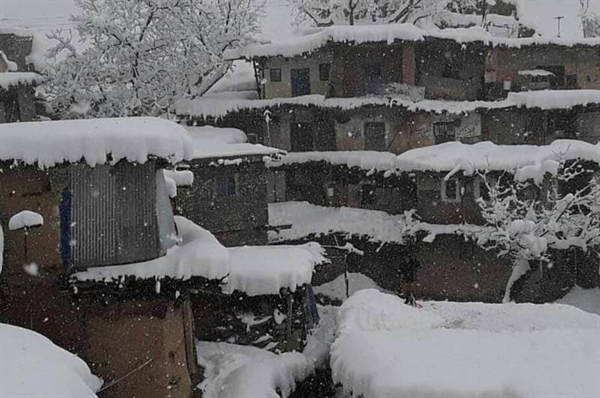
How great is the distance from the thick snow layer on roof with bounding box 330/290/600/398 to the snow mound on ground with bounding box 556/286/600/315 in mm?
10986

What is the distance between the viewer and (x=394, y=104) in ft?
101

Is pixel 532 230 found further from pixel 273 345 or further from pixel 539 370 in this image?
pixel 539 370

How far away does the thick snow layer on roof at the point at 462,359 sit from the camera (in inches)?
467

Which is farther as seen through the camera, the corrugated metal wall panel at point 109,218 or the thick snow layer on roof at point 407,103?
the thick snow layer on roof at point 407,103

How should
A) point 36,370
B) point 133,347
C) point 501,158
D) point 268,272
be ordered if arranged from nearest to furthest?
point 36,370, point 133,347, point 268,272, point 501,158

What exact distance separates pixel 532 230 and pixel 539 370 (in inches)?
520

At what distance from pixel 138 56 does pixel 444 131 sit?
16114mm

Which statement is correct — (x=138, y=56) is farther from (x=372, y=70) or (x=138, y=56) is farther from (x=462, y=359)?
(x=462, y=359)

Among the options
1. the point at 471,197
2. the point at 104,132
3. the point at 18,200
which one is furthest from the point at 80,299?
the point at 471,197

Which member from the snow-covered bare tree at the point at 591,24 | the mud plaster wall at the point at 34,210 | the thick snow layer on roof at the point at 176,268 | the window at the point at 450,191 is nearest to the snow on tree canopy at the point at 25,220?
the mud plaster wall at the point at 34,210

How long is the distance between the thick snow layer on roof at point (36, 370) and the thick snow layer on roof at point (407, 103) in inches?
871

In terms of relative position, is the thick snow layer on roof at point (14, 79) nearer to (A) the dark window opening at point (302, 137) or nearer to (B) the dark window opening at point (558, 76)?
(A) the dark window opening at point (302, 137)

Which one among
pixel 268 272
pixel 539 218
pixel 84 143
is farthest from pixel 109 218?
pixel 539 218

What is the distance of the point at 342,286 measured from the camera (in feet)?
99.2
